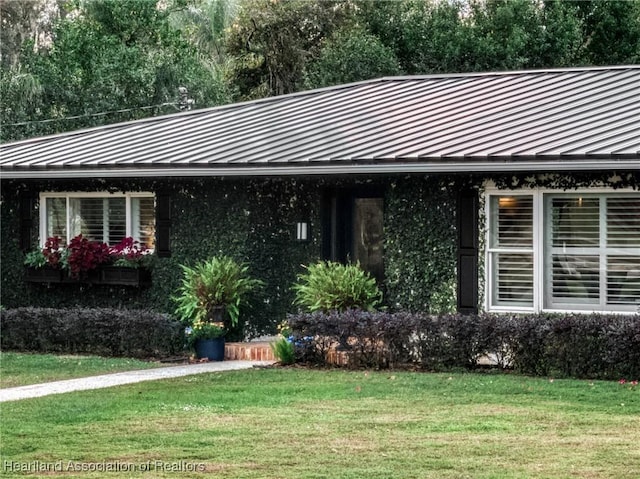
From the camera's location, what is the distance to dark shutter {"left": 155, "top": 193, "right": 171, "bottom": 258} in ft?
62.3

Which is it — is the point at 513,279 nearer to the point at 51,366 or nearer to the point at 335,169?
the point at 335,169

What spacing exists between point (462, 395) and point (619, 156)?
3.78 meters

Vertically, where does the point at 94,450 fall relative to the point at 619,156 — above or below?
below

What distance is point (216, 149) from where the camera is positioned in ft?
61.4

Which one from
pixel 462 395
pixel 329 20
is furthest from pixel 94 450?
pixel 329 20

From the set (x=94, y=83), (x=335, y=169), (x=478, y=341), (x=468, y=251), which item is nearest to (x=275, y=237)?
(x=335, y=169)

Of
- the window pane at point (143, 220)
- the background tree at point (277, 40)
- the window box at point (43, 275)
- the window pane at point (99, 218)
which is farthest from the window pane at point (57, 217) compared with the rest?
the background tree at point (277, 40)

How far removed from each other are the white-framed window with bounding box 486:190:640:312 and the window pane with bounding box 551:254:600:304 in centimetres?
1

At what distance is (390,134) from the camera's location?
18000 mm

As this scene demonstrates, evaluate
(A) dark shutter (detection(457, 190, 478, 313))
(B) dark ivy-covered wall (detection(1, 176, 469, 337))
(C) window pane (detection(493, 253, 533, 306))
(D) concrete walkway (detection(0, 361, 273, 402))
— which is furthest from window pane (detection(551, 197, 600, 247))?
(D) concrete walkway (detection(0, 361, 273, 402))

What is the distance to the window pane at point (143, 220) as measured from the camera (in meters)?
19.5

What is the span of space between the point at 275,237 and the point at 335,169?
84.9 inches

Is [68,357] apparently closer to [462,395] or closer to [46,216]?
[46,216]

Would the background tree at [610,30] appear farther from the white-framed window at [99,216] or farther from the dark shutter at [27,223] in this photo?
the dark shutter at [27,223]
